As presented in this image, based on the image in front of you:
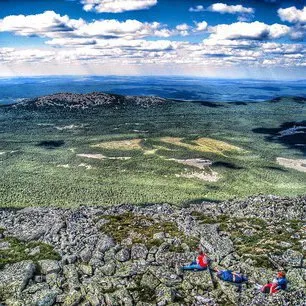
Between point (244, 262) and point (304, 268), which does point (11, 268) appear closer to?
point (244, 262)

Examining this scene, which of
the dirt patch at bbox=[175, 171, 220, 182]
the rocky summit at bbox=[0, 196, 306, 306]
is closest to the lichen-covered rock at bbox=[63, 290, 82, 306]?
the rocky summit at bbox=[0, 196, 306, 306]

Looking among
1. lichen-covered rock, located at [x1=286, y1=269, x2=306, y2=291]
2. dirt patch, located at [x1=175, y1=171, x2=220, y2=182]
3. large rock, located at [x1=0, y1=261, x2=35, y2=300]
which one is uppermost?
large rock, located at [x1=0, y1=261, x2=35, y2=300]

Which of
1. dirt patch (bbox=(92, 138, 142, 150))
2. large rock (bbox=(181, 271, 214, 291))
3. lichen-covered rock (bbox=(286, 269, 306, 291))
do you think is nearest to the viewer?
lichen-covered rock (bbox=(286, 269, 306, 291))

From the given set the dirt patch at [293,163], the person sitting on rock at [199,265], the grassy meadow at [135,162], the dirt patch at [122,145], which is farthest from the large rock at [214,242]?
the dirt patch at [122,145]

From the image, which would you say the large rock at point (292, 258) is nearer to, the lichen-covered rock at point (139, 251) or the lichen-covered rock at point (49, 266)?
the lichen-covered rock at point (139, 251)

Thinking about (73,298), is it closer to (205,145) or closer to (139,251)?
(139,251)

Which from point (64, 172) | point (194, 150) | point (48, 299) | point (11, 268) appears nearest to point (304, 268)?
point (48, 299)

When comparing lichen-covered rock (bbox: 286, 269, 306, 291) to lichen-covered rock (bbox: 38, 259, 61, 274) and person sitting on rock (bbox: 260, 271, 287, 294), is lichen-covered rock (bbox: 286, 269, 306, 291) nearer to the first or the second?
person sitting on rock (bbox: 260, 271, 287, 294)

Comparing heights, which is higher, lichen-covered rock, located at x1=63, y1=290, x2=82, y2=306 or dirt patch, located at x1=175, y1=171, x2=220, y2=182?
lichen-covered rock, located at x1=63, y1=290, x2=82, y2=306
